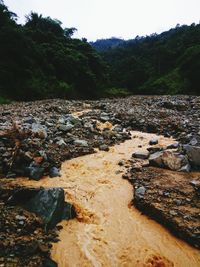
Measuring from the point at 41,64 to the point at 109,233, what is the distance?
24.5 m

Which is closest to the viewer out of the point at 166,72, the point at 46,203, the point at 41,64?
the point at 46,203

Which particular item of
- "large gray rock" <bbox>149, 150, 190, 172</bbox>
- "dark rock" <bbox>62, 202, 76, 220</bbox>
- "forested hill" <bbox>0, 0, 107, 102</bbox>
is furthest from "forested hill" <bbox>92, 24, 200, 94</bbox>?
"dark rock" <bbox>62, 202, 76, 220</bbox>

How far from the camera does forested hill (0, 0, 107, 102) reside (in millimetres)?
21031

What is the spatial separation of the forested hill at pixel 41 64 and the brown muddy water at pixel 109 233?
15097 millimetres

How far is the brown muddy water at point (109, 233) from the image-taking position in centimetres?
334

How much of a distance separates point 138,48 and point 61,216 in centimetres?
6437

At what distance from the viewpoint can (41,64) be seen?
2580cm

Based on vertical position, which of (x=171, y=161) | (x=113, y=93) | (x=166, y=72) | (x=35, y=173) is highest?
(x=166, y=72)

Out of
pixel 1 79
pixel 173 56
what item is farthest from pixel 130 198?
pixel 173 56

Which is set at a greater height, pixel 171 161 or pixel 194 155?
pixel 194 155

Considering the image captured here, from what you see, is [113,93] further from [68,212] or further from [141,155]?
[68,212]

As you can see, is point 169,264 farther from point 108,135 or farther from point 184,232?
point 108,135

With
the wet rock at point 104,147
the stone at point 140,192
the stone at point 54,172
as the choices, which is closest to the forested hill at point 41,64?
the wet rock at point 104,147

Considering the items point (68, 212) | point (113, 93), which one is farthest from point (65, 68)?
point (68, 212)
